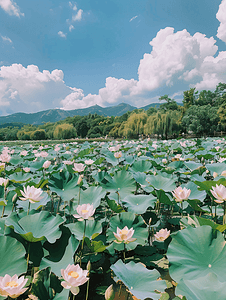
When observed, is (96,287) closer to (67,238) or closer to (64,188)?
(67,238)

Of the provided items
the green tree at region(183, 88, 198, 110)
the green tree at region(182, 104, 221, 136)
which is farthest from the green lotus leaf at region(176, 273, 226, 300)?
the green tree at region(183, 88, 198, 110)

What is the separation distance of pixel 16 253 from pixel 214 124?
28.2 metres

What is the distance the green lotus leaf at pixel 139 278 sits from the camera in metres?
0.82

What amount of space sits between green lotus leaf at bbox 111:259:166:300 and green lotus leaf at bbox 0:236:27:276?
0.45m

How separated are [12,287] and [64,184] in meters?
1.29

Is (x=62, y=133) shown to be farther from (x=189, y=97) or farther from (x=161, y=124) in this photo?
(x=189, y=97)

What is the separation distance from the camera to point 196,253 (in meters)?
0.95

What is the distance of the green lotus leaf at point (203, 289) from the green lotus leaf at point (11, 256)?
28.8 inches

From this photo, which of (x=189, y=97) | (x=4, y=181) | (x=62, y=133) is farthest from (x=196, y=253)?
(x=189, y=97)

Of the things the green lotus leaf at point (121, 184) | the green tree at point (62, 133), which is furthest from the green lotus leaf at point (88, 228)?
the green tree at point (62, 133)

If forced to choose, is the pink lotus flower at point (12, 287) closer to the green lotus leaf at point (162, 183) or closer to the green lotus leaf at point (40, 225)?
the green lotus leaf at point (40, 225)

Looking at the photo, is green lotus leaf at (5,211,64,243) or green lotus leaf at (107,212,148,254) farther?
green lotus leaf at (107,212,148,254)

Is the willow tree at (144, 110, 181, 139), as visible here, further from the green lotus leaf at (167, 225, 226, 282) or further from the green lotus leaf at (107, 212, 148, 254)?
the green lotus leaf at (167, 225, 226, 282)

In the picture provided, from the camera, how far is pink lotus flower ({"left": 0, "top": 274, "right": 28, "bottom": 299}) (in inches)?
22.9
